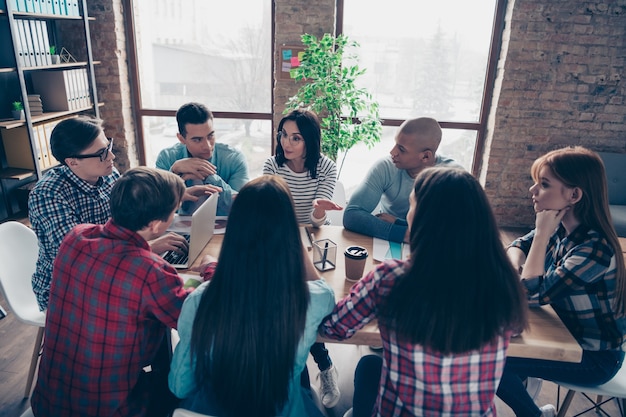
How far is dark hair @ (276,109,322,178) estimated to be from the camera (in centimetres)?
237

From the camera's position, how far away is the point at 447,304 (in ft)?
3.35

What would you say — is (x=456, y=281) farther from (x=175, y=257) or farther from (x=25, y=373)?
(x=25, y=373)

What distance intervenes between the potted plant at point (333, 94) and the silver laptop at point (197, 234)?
2019 millimetres

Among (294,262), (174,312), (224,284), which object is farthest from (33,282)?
(294,262)

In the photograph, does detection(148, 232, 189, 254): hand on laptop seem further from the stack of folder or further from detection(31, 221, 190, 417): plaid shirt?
the stack of folder

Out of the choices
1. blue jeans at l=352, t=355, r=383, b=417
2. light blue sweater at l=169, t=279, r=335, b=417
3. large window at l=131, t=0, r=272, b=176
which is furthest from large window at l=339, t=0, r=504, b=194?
light blue sweater at l=169, t=279, r=335, b=417

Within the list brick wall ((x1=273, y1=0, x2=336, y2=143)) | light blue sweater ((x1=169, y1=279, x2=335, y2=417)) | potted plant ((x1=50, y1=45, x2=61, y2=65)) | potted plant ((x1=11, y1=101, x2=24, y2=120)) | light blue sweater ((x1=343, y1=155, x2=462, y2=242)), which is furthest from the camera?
brick wall ((x1=273, y1=0, x2=336, y2=143))

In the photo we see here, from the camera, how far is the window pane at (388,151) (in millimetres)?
4488

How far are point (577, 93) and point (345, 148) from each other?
2.25 meters

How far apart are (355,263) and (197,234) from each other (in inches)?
24.6

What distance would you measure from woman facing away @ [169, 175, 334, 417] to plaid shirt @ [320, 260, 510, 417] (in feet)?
0.67

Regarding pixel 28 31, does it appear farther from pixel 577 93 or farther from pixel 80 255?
pixel 577 93

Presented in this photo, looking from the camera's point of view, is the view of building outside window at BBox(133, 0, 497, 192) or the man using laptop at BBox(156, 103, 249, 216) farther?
the view of building outside window at BBox(133, 0, 497, 192)

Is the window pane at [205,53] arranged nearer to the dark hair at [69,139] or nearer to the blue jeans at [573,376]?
the dark hair at [69,139]
